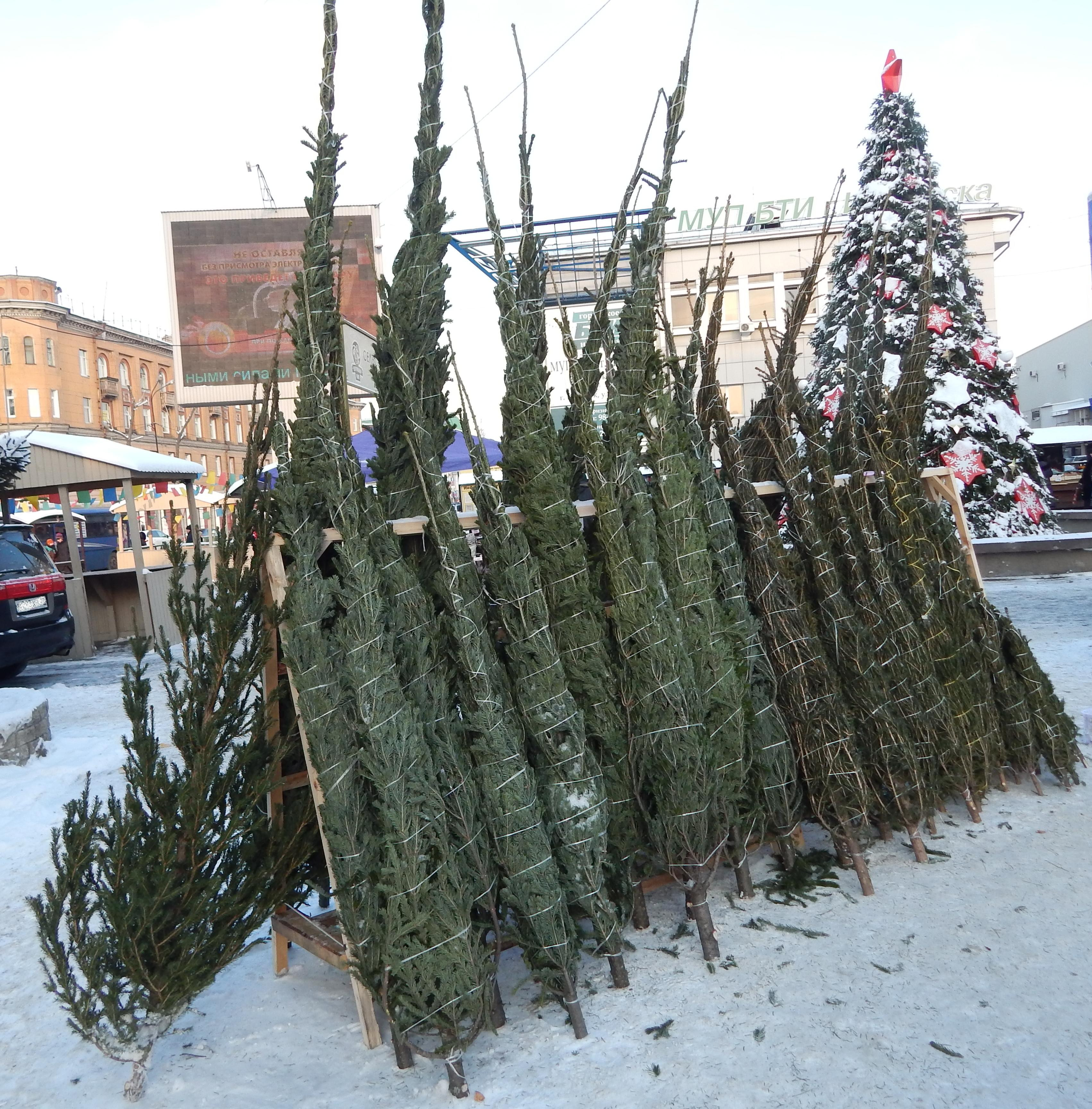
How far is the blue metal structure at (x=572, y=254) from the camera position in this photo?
3660 mm

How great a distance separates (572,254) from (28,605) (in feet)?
21.4

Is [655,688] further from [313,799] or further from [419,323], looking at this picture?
Result: [419,323]

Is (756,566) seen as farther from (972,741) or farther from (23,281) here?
(23,281)

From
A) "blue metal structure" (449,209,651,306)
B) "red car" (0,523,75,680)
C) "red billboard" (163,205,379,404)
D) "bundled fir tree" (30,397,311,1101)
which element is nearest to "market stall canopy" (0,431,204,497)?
"red car" (0,523,75,680)

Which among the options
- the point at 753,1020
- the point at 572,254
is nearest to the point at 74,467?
the point at 572,254

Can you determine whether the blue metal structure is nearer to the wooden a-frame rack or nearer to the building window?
the wooden a-frame rack

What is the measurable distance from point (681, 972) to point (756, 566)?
1.55 meters

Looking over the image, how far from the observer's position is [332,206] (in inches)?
118

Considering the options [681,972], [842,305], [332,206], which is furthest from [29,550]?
[842,305]

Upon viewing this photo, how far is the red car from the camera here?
9.46 meters

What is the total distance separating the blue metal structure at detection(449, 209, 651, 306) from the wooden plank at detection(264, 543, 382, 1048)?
1240mm

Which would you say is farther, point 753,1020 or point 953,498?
point 953,498

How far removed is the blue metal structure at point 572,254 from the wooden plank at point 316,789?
1.24 meters

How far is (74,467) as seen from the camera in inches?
470
